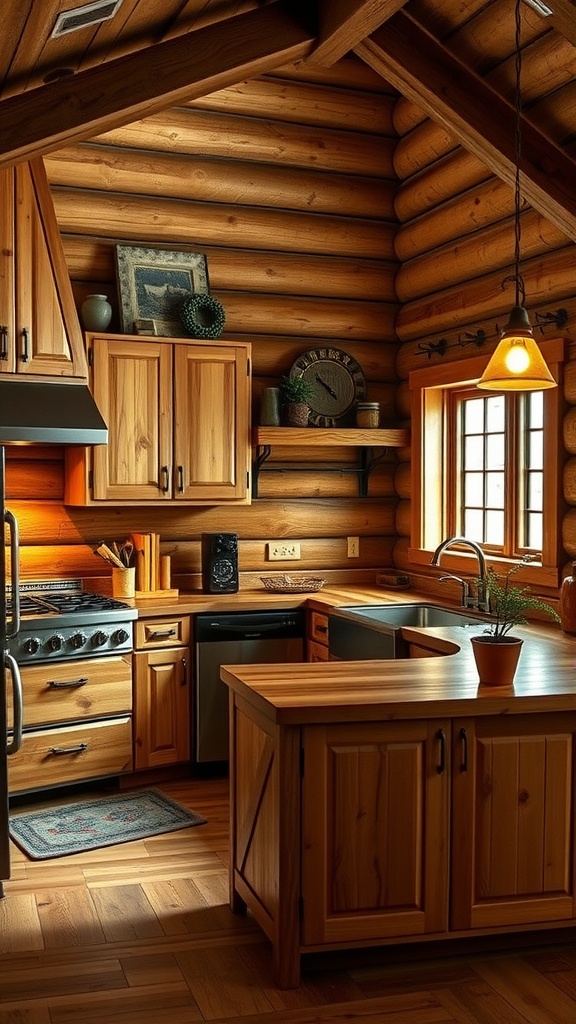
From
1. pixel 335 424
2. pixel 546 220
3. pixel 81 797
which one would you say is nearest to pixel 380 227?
pixel 335 424

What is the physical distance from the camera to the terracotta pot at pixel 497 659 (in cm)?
323

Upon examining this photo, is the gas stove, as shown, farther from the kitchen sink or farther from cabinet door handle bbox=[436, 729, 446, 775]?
cabinet door handle bbox=[436, 729, 446, 775]

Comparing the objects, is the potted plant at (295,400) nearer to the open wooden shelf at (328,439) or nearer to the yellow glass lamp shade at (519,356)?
the open wooden shelf at (328,439)

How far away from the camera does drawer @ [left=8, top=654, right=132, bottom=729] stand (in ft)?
15.1

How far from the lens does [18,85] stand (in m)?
3.14

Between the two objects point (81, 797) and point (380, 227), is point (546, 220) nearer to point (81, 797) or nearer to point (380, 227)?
point (380, 227)

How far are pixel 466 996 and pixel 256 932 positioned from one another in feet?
2.48

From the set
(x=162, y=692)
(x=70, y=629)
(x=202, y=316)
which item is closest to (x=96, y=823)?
(x=162, y=692)

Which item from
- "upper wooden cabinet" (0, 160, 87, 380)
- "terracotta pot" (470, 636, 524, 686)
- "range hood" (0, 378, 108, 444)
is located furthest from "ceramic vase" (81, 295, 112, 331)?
"terracotta pot" (470, 636, 524, 686)

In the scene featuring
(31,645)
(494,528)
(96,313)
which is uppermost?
(96,313)

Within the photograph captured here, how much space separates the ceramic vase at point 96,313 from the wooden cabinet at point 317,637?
175 centimetres

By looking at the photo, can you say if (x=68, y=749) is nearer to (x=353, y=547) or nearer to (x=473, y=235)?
(x=353, y=547)

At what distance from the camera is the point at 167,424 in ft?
17.0

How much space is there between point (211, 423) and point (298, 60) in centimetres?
204
